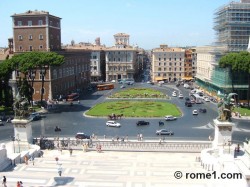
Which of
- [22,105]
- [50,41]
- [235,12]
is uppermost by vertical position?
[235,12]

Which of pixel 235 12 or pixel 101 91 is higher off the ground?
pixel 235 12

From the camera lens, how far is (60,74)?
87062 millimetres

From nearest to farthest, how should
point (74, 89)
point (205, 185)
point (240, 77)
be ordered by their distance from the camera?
point (205, 185) → point (240, 77) → point (74, 89)

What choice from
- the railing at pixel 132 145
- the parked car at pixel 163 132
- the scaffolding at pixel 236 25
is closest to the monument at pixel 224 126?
the railing at pixel 132 145

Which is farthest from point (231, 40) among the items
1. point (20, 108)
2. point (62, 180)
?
point (62, 180)

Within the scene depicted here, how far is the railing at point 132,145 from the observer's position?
118ft

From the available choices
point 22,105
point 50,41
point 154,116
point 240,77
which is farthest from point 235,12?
point 22,105

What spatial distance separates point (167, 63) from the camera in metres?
132

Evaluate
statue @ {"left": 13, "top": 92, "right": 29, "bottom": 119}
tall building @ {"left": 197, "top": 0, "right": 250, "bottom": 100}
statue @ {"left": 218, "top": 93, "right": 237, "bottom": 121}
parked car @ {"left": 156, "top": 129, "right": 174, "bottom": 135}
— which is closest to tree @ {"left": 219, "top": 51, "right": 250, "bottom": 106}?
tall building @ {"left": 197, "top": 0, "right": 250, "bottom": 100}

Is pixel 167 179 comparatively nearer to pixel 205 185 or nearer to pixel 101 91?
pixel 205 185

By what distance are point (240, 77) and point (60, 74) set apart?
4135 centimetres

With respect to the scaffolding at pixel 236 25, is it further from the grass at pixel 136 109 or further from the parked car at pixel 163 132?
the parked car at pixel 163 132

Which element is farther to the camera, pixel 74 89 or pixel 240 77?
pixel 74 89

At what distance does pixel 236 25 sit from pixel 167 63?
51.1m
